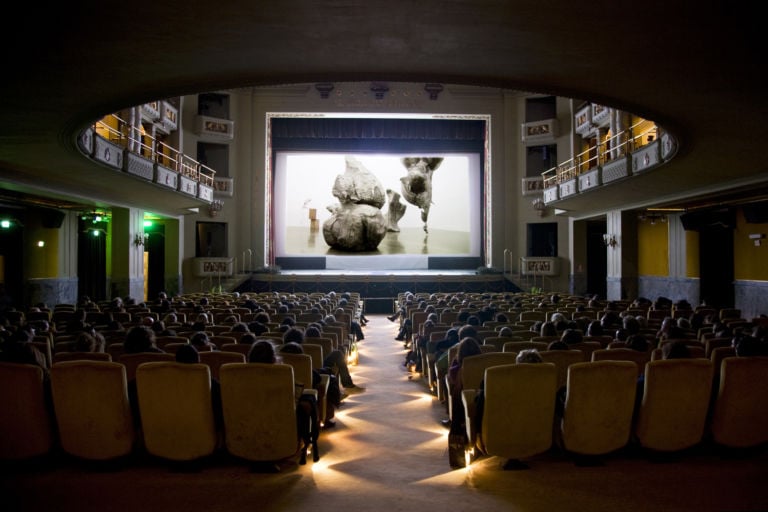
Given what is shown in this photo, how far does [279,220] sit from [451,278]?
9.28 metres

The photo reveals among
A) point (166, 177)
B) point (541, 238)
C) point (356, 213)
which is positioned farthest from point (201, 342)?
point (356, 213)

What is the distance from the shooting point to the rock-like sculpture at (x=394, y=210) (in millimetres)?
31609

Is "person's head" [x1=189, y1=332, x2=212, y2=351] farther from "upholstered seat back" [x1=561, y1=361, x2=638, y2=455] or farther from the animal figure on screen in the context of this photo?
the animal figure on screen

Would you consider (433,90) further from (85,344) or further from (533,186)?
(85,344)

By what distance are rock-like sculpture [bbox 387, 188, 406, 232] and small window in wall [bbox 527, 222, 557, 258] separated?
24.9ft

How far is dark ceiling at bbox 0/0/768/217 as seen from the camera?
5090mm

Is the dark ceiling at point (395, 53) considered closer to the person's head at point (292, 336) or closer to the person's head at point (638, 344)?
the person's head at point (638, 344)

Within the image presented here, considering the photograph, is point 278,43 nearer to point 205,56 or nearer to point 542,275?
point 205,56

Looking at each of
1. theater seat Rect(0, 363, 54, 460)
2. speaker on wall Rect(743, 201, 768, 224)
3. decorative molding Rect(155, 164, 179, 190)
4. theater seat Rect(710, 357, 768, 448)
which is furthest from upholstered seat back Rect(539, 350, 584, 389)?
decorative molding Rect(155, 164, 179, 190)

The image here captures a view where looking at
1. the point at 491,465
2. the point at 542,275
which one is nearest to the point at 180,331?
the point at 491,465

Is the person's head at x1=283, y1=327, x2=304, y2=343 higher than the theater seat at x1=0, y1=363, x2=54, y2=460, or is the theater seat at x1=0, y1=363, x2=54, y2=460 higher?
the person's head at x1=283, y1=327, x2=304, y2=343

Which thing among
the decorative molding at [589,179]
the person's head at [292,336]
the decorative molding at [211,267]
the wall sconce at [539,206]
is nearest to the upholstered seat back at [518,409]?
the person's head at [292,336]

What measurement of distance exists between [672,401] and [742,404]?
0.62 meters

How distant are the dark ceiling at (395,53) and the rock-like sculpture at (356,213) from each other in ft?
68.2
